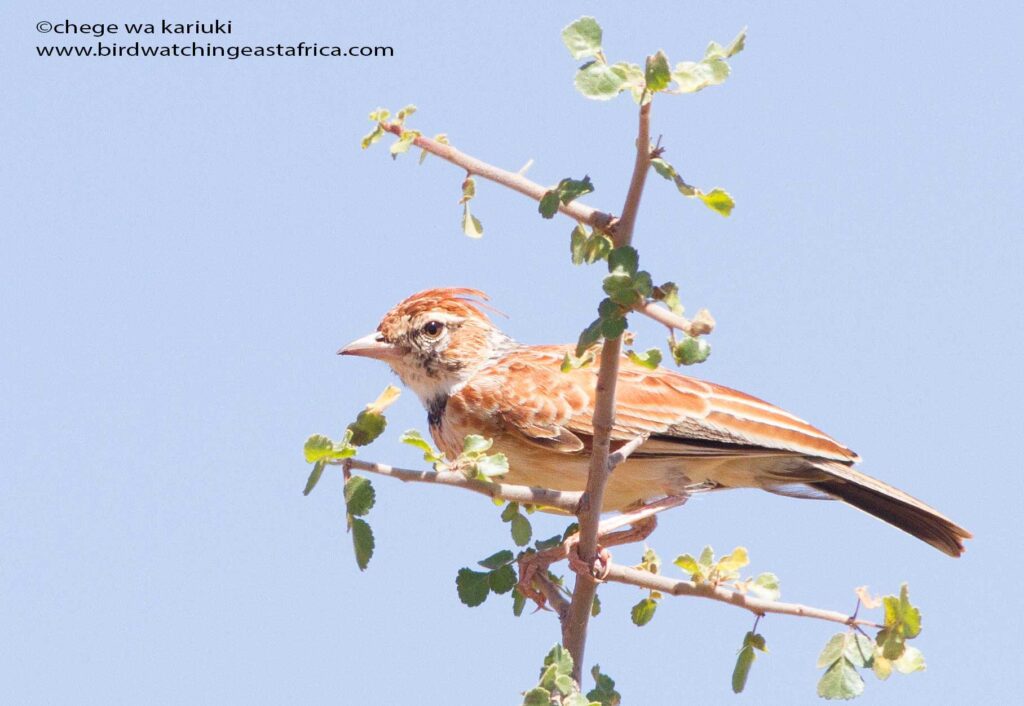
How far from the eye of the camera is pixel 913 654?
479cm

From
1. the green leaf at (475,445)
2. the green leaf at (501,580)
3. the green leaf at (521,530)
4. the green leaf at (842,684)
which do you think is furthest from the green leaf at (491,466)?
the green leaf at (521,530)

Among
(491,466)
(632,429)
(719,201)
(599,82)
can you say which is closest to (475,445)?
(491,466)

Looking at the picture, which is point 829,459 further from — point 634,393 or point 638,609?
point 638,609

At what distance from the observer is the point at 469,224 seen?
516 cm

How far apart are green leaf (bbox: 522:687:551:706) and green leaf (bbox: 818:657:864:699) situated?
3.27ft

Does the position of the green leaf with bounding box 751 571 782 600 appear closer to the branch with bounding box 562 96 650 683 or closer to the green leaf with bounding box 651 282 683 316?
the branch with bounding box 562 96 650 683

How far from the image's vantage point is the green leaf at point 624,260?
3.91 meters

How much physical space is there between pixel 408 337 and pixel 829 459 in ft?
8.75

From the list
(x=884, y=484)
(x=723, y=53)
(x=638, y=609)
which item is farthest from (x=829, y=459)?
(x=723, y=53)

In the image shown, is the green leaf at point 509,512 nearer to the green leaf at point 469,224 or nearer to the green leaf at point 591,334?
the green leaf at point 469,224

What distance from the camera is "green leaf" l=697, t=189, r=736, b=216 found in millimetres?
3844

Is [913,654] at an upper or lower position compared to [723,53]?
lower

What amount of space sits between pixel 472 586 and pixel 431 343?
9.48 feet

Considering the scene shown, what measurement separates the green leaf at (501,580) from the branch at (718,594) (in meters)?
0.42
